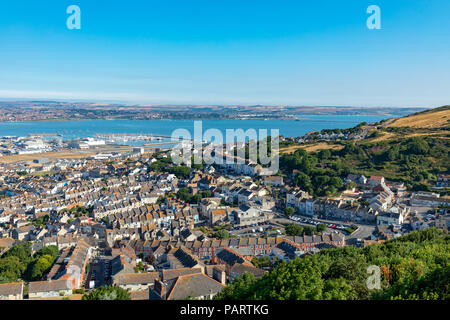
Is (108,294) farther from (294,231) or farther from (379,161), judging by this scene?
(379,161)

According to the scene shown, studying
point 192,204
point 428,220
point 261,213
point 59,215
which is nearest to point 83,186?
point 59,215

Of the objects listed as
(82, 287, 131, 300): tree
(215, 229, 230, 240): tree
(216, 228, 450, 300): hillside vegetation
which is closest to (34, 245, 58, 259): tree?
(215, 229, 230, 240): tree

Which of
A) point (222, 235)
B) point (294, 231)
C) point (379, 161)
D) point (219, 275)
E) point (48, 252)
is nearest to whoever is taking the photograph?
point (219, 275)

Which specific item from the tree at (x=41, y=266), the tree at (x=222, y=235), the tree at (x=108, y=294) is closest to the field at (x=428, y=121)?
the tree at (x=222, y=235)

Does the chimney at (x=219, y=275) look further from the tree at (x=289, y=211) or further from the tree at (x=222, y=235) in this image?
the tree at (x=289, y=211)

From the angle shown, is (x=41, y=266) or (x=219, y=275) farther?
(x=41, y=266)

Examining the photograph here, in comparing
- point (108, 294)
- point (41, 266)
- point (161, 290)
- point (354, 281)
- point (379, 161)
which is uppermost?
point (379, 161)

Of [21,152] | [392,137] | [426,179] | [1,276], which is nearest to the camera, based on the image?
[1,276]

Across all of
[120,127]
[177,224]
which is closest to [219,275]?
[177,224]

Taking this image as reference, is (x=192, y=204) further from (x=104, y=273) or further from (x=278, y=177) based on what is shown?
(x=104, y=273)

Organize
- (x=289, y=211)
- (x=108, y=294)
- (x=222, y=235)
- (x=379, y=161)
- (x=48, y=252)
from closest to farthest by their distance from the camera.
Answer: (x=108, y=294) → (x=48, y=252) → (x=222, y=235) → (x=289, y=211) → (x=379, y=161)

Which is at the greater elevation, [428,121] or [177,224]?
[428,121]
